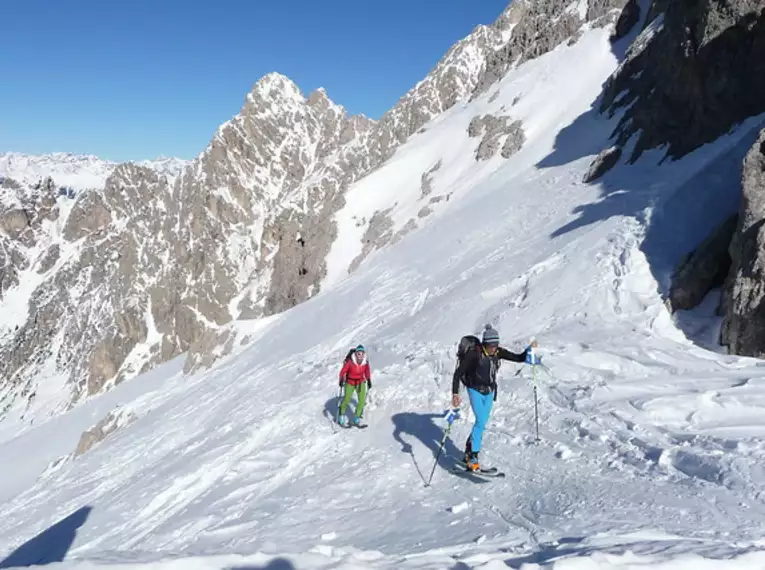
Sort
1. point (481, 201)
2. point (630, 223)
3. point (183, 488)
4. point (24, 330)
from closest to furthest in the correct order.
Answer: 1. point (183, 488)
2. point (630, 223)
3. point (481, 201)
4. point (24, 330)

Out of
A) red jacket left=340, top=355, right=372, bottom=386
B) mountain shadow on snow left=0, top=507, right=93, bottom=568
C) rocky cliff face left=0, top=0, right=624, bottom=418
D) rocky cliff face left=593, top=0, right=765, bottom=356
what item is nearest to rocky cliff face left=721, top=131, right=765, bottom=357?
rocky cliff face left=593, top=0, right=765, bottom=356

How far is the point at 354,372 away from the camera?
12.6 metres

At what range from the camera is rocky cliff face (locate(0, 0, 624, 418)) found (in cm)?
5756

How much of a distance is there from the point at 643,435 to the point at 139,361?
101049 mm

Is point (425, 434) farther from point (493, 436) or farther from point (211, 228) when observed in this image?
point (211, 228)

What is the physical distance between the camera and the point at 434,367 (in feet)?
47.4

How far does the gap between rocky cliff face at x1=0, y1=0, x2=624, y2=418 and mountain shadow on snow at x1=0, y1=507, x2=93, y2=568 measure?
2592 cm

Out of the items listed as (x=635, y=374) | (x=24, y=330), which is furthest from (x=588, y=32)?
→ (x=24, y=330)

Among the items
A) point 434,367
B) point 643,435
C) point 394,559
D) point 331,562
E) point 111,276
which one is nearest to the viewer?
point 331,562

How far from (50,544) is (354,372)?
9.07m

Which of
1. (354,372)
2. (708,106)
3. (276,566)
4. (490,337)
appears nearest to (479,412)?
(490,337)

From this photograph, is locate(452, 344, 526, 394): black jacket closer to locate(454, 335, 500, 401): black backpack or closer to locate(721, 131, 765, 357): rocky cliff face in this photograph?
locate(454, 335, 500, 401): black backpack

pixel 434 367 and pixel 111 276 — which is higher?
pixel 111 276

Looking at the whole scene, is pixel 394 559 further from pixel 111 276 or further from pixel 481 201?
pixel 111 276
